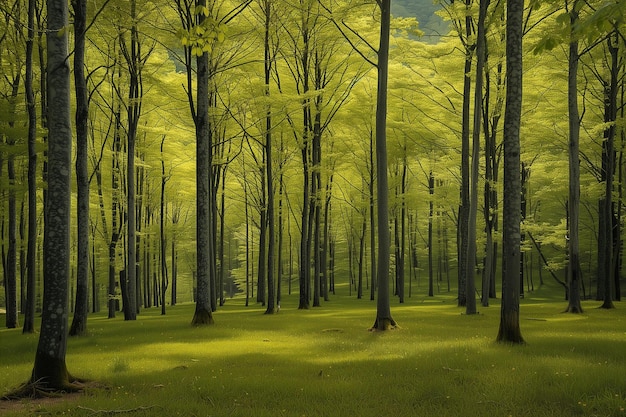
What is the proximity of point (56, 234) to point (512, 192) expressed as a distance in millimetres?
8315

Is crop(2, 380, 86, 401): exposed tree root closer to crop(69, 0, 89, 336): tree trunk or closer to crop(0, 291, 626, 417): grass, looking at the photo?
crop(0, 291, 626, 417): grass

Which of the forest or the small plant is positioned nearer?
the small plant

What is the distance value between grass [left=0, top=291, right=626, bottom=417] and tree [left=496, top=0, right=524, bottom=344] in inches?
22.8

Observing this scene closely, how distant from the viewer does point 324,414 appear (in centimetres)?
557

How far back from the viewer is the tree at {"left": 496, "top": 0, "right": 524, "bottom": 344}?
32.9ft

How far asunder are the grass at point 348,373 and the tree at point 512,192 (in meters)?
0.58

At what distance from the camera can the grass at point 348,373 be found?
5859 mm

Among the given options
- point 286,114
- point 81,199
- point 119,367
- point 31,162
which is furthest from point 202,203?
point 119,367

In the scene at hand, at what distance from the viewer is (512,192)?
10.3 meters

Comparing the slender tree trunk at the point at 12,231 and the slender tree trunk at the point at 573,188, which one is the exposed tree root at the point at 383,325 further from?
the slender tree trunk at the point at 12,231

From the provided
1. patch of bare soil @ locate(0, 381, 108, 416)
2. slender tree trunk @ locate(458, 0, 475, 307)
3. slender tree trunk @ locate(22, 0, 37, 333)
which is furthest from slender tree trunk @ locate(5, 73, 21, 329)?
slender tree trunk @ locate(458, 0, 475, 307)

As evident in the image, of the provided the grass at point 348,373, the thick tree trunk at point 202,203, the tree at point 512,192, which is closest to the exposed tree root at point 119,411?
the grass at point 348,373

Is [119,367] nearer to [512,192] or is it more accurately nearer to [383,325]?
[383,325]

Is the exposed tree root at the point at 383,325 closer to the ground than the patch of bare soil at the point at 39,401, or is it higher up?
closer to the ground
